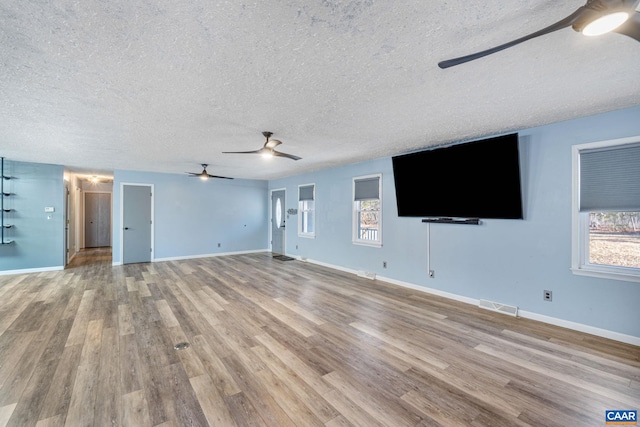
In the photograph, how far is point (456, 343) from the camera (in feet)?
9.37

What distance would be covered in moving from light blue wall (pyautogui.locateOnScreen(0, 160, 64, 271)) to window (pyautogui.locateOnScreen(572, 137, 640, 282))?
32.2 feet

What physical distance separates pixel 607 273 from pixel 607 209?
72cm

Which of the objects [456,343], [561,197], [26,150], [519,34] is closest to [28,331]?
[26,150]

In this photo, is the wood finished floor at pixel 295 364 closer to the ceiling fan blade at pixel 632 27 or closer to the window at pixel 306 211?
the ceiling fan blade at pixel 632 27

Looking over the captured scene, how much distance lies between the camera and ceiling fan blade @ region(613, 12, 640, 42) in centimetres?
119

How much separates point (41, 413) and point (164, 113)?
274 centimetres

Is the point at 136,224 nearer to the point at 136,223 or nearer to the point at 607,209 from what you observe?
the point at 136,223

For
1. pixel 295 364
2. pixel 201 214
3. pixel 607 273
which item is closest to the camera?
pixel 295 364

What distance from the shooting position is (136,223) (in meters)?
7.21

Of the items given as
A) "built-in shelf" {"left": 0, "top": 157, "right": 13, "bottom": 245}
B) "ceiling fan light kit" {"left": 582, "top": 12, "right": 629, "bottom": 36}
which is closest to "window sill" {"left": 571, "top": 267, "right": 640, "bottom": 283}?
"ceiling fan light kit" {"left": 582, "top": 12, "right": 629, "bottom": 36}

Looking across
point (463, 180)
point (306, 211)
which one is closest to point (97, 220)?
point (306, 211)

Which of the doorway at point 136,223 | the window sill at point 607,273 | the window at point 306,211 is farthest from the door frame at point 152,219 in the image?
the window sill at point 607,273

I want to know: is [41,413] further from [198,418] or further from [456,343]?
[456,343]

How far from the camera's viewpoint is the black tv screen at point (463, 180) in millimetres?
3547
